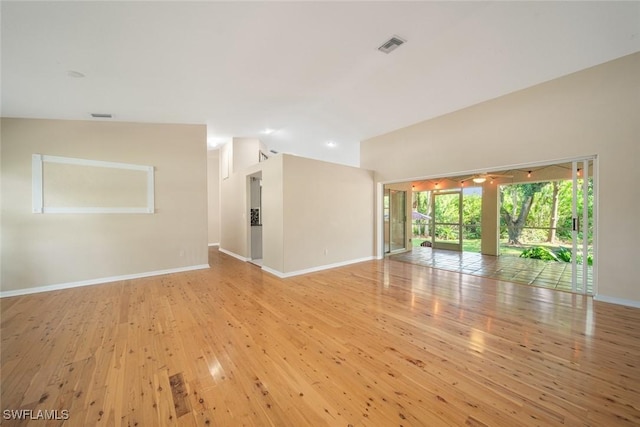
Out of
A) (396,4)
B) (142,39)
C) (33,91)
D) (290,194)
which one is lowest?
(290,194)

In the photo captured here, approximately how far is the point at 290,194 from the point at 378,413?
12.4ft

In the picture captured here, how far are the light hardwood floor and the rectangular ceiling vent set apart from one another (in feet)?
11.4

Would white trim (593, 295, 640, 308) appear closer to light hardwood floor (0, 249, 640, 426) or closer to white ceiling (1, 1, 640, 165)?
light hardwood floor (0, 249, 640, 426)

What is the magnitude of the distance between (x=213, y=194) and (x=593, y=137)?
1001 cm

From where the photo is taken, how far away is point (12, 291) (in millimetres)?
3764

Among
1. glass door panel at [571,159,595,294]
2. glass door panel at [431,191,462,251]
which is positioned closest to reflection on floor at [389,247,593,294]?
glass door panel at [571,159,595,294]

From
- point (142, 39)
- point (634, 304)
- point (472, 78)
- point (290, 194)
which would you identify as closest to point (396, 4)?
point (472, 78)

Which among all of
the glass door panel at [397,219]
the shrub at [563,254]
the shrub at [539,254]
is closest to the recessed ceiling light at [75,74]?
the glass door panel at [397,219]

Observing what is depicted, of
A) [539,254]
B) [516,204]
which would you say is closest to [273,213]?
[539,254]

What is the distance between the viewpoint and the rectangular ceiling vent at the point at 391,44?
9.33 feet

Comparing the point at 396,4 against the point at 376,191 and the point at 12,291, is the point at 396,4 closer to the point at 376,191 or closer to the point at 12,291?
the point at 376,191

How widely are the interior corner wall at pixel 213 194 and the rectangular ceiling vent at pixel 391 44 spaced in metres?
7.66

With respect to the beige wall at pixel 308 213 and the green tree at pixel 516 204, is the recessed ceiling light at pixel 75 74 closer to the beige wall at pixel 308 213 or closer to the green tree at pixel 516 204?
the beige wall at pixel 308 213

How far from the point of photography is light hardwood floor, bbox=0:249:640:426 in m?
1.50
